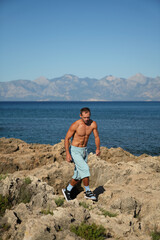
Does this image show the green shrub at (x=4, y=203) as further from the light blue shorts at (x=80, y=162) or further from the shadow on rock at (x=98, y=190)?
the shadow on rock at (x=98, y=190)

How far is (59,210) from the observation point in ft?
14.4

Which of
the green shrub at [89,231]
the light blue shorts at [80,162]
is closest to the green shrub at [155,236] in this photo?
the green shrub at [89,231]

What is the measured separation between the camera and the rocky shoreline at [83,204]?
3.98 metres

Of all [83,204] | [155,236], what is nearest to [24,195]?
[83,204]

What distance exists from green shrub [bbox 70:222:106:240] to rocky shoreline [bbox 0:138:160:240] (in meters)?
0.08

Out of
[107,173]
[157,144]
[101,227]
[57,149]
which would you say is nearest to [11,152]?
[57,149]

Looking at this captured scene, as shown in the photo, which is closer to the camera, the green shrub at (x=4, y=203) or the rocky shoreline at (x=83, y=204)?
the rocky shoreline at (x=83, y=204)

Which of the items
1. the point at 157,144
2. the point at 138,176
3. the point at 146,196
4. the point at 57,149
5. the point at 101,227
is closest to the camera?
the point at 101,227

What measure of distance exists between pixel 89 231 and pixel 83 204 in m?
1.17

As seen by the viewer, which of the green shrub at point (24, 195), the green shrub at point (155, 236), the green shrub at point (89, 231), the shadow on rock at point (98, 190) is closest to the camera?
the green shrub at point (89, 231)

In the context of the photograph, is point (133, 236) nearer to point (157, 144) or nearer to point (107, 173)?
point (107, 173)

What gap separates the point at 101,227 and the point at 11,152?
8858 mm

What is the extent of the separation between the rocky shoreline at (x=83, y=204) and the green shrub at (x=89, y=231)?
0.08 meters

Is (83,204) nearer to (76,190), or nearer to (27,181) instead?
(27,181)
